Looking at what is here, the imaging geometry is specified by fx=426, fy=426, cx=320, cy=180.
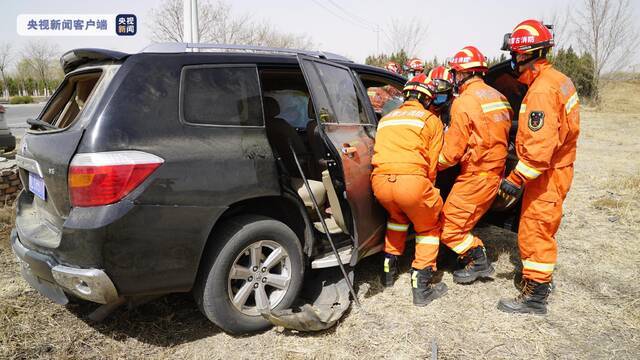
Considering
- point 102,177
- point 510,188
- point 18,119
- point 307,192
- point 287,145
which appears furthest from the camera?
point 18,119

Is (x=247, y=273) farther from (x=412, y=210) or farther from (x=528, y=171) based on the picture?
(x=528, y=171)

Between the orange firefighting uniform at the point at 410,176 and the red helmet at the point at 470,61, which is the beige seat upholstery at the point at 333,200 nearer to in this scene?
the orange firefighting uniform at the point at 410,176

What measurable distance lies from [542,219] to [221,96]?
2391 mm

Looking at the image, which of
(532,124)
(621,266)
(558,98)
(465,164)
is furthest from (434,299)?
(621,266)

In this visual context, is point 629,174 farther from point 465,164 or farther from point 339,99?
point 339,99

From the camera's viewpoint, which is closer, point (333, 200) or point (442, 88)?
point (333, 200)

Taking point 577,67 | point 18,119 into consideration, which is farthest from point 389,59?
point 18,119

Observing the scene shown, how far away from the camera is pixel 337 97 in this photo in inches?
135

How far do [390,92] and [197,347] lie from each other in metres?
3.47

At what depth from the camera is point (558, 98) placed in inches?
114

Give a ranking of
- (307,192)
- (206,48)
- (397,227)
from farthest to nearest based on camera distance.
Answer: (307,192)
(397,227)
(206,48)

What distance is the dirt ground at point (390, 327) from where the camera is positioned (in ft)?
8.73

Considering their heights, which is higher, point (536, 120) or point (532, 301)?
point (536, 120)

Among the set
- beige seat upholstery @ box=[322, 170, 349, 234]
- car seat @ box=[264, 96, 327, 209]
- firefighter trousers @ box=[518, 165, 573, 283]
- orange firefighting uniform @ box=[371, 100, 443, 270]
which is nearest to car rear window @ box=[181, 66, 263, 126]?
beige seat upholstery @ box=[322, 170, 349, 234]
